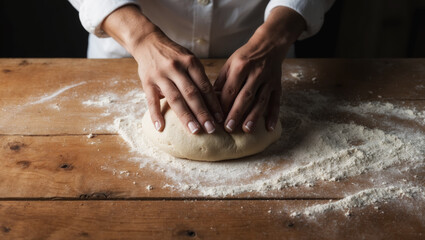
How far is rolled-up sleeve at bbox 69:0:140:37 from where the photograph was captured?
156 cm

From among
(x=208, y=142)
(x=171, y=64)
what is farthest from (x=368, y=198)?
(x=171, y=64)

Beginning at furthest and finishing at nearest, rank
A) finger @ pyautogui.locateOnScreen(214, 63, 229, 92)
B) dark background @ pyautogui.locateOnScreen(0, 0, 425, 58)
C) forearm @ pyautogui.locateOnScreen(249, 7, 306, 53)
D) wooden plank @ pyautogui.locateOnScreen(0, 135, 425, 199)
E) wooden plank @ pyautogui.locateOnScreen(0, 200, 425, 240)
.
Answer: dark background @ pyautogui.locateOnScreen(0, 0, 425, 58) < forearm @ pyautogui.locateOnScreen(249, 7, 306, 53) < finger @ pyautogui.locateOnScreen(214, 63, 229, 92) < wooden plank @ pyautogui.locateOnScreen(0, 135, 425, 199) < wooden plank @ pyautogui.locateOnScreen(0, 200, 425, 240)

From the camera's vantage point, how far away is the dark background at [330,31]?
283cm

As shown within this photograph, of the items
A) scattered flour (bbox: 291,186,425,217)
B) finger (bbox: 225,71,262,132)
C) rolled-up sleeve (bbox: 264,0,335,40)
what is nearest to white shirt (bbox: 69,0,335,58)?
rolled-up sleeve (bbox: 264,0,335,40)

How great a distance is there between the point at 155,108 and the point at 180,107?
0.10 meters

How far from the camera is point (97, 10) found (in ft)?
5.17

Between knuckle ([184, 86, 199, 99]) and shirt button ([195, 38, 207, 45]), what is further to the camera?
shirt button ([195, 38, 207, 45])

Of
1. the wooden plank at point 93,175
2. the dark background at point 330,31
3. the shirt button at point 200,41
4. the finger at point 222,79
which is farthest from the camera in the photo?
the dark background at point 330,31

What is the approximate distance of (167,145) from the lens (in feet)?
4.26

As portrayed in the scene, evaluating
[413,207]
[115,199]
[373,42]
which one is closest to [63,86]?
[115,199]

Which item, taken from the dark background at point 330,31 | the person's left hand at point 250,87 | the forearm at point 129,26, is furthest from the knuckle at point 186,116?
the dark background at point 330,31

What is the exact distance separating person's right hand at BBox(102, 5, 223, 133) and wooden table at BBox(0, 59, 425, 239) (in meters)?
0.18

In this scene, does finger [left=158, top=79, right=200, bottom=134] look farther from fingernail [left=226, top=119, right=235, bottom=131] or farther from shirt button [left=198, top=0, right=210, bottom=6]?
shirt button [left=198, top=0, right=210, bottom=6]

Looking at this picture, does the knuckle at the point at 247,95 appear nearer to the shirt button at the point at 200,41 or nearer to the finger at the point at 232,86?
the finger at the point at 232,86
